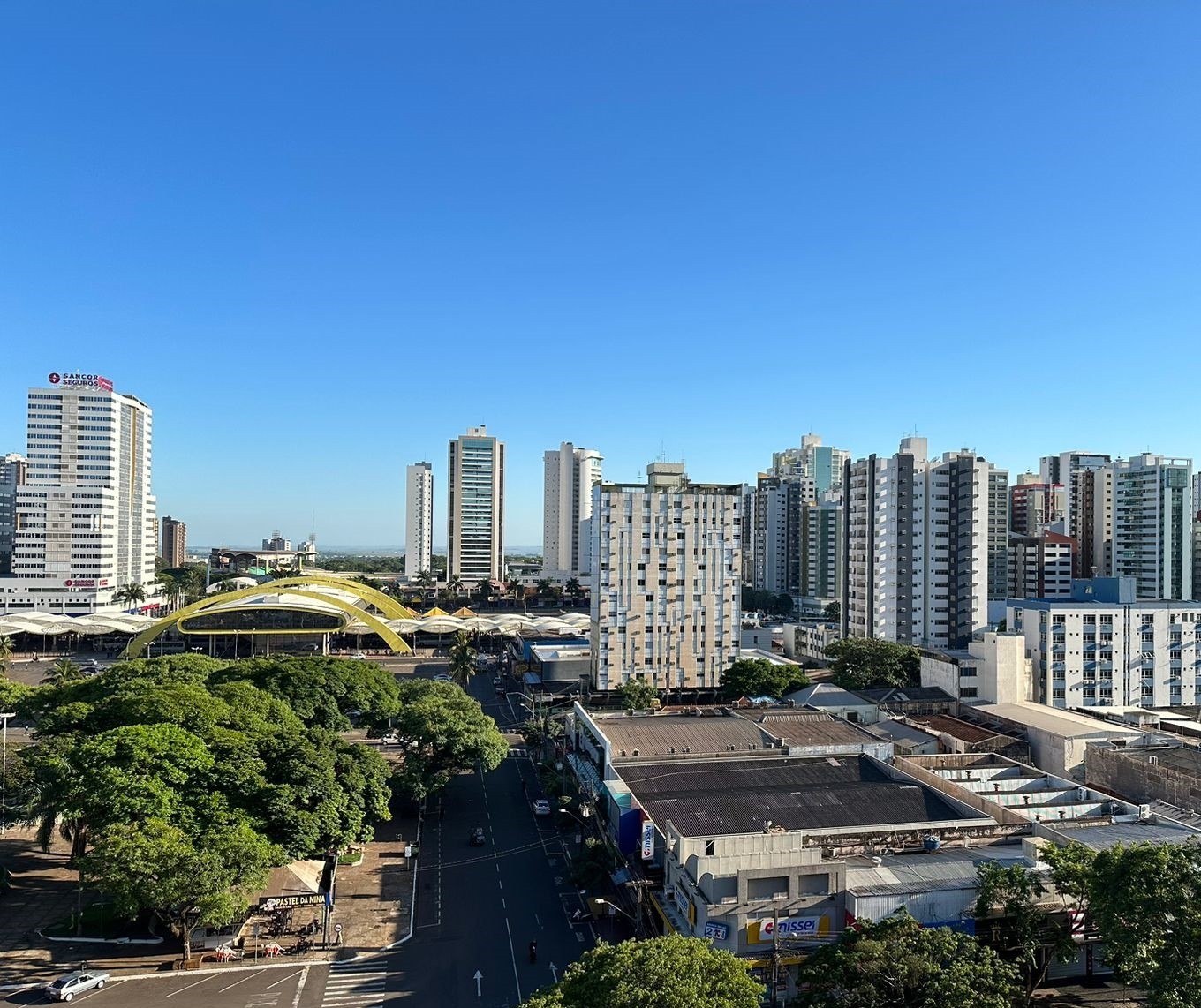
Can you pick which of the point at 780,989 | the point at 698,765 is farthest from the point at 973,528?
the point at 780,989

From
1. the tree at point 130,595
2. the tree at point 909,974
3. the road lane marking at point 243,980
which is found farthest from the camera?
the tree at point 130,595

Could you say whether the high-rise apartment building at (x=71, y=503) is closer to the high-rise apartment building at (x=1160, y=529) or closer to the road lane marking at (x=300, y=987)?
the road lane marking at (x=300, y=987)

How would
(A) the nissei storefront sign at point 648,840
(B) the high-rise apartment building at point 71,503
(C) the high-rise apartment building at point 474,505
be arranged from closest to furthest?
1. (A) the nissei storefront sign at point 648,840
2. (B) the high-rise apartment building at point 71,503
3. (C) the high-rise apartment building at point 474,505

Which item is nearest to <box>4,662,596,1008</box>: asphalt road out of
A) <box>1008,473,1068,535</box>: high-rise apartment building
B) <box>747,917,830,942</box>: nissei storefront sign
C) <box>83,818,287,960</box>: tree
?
<box>83,818,287,960</box>: tree

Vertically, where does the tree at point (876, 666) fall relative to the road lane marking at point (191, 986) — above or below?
above

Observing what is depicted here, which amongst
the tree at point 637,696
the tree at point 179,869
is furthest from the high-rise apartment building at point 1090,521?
the tree at point 179,869

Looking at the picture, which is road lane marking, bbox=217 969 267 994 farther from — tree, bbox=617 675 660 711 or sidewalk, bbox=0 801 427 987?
tree, bbox=617 675 660 711

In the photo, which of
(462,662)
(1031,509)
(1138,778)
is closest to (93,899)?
(462,662)
